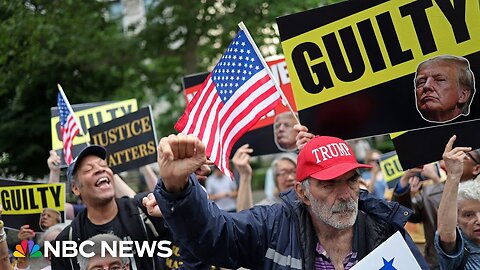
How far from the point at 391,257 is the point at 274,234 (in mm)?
527

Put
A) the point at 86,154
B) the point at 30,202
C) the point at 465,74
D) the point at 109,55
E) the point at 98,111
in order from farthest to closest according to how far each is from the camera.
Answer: the point at 109,55
the point at 98,111
the point at 30,202
the point at 86,154
the point at 465,74

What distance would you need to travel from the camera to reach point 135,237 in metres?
4.76

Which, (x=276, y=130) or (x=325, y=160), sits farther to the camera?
(x=276, y=130)

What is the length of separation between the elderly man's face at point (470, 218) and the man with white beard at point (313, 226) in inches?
27.4

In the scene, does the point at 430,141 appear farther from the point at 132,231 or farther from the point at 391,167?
the point at 391,167

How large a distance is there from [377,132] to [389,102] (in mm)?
186

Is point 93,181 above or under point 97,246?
above

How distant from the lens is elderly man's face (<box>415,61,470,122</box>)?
445 centimetres

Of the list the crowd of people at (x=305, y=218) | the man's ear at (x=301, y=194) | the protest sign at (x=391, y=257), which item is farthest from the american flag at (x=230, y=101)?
the protest sign at (x=391, y=257)

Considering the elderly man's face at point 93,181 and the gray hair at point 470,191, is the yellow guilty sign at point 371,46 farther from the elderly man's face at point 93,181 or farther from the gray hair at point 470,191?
the elderly man's face at point 93,181

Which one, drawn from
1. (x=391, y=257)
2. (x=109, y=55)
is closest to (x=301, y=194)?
(x=391, y=257)

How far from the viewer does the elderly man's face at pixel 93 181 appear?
197 inches

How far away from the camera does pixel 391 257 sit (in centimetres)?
345

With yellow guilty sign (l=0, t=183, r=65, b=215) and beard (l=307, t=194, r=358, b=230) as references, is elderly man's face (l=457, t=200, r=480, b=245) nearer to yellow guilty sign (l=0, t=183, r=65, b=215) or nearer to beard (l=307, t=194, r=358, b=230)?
beard (l=307, t=194, r=358, b=230)
